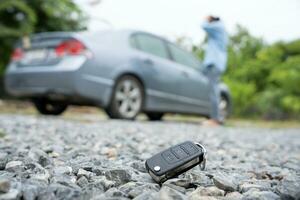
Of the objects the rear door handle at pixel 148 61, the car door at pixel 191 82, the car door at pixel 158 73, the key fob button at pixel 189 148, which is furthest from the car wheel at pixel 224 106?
the key fob button at pixel 189 148

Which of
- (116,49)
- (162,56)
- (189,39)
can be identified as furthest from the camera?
(189,39)

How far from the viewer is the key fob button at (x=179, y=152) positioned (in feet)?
4.91

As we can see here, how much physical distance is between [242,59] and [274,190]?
512 inches

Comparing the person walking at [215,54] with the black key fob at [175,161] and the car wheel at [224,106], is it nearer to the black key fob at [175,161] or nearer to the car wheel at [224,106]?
the car wheel at [224,106]

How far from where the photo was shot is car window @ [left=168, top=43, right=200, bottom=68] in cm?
647

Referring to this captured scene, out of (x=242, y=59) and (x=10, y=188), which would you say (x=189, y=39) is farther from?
(x=10, y=188)

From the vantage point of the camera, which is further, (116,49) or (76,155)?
(116,49)

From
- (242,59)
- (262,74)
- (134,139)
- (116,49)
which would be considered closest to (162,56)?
(116,49)

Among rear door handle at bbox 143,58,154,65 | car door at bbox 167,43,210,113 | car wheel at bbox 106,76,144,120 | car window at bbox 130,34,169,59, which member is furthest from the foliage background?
car wheel at bbox 106,76,144,120

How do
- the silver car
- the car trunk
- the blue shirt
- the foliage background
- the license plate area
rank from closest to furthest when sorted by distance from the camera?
the silver car → the car trunk → the license plate area → the blue shirt → the foliage background

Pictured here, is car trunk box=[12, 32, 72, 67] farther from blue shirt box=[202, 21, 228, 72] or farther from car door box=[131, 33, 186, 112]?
blue shirt box=[202, 21, 228, 72]

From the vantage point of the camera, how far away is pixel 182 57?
21.7 ft

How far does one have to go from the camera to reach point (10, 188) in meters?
1.18

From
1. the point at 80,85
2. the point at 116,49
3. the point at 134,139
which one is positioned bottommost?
the point at 134,139
